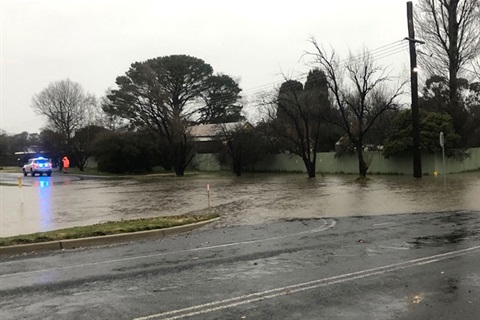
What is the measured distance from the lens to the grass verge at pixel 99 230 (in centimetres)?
1049

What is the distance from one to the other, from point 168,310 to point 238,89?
66.1 m

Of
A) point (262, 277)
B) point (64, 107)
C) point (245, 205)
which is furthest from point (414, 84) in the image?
point (64, 107)

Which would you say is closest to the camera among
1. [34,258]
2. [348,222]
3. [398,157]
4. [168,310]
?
[168,310]

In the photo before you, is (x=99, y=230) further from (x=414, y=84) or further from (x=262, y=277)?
(x=414, y=84)

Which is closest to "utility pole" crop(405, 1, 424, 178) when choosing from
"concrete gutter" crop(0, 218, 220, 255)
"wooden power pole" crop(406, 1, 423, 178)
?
"wooden power pole" crop(406, 1, 423, 178)

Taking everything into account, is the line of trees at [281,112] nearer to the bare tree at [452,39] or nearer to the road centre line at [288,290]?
the bare tree at [452,39]

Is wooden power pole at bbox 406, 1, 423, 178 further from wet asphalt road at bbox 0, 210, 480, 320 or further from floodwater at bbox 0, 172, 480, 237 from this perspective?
wet asphalt road at bbox 0, 210, 480, 320

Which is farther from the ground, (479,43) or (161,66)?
(161,66)

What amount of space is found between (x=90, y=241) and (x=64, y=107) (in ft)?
216

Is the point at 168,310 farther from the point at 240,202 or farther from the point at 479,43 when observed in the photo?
the point at 479,43

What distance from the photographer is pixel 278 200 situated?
755 inches

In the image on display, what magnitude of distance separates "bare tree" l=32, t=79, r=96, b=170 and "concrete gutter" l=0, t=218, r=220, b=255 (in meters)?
61.7

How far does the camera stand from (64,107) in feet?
234

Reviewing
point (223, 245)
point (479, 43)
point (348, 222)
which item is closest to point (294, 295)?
point (223, 245)
